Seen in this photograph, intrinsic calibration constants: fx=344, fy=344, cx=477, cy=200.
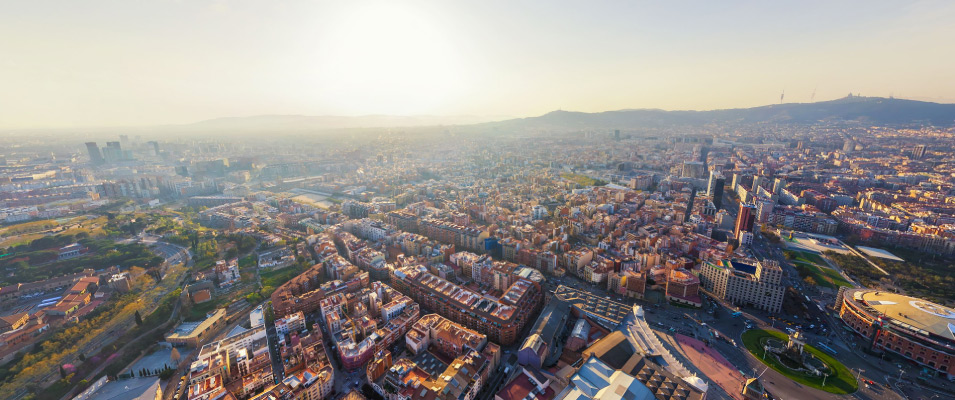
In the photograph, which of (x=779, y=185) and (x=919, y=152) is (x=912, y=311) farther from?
(x=919, y=152)

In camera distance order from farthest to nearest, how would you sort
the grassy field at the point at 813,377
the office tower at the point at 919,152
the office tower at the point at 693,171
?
the office tower at the point at 919,152
the office tower at the point at 693,171
the grassy field at the point at 813,377

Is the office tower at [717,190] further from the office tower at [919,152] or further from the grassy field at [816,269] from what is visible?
the office tower at [919,152]

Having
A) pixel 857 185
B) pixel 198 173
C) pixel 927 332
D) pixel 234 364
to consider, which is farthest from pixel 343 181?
pixel 857 185

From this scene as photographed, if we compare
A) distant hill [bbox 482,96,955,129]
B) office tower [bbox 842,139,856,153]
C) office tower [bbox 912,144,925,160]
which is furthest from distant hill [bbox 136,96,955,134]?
office tower [bbox 912,144,925,160]

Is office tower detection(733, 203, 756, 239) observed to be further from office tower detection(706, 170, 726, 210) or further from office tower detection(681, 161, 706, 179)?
office tower detection(681, 161, 706, 179)

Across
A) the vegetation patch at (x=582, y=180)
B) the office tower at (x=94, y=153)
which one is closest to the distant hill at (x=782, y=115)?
the vegetation patch at (x=582, y=180)

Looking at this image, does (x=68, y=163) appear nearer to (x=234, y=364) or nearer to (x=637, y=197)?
(x=234, y=364)
